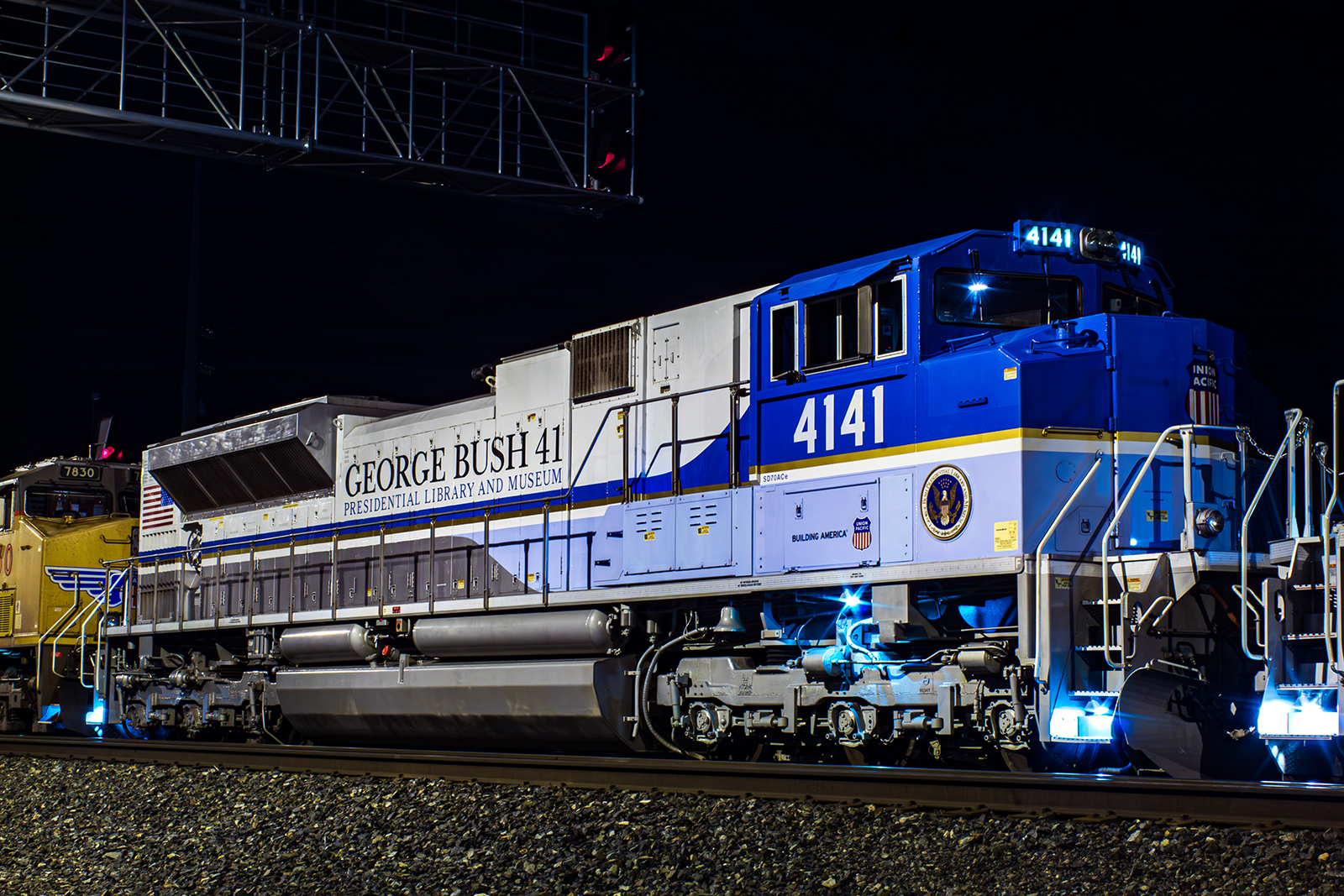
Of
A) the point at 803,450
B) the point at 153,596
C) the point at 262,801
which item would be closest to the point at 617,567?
the point at 803,450

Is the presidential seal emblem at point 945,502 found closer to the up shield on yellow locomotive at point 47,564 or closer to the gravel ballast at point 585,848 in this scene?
the gravel ballast at point 585,848

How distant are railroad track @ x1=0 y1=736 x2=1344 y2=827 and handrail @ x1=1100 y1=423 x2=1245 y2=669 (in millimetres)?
1016

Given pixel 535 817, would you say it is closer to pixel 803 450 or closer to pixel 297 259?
pixel 803 450

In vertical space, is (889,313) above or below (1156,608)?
above

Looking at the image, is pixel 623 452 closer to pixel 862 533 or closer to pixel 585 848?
pixel 862 533

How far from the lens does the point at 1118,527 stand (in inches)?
320

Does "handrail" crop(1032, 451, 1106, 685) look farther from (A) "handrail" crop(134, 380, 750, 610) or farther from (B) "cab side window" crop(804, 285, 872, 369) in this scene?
(A) "handrail" crop(134, 380, 750, 610)

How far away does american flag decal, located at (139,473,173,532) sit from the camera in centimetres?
1598

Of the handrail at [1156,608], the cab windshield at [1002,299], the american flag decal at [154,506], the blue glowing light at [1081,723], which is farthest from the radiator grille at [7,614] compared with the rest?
the handrail at [1156,608]

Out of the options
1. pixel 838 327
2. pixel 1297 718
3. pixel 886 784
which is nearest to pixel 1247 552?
pixel 1297 718

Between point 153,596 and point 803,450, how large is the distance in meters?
9.02

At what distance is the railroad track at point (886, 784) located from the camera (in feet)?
17.5

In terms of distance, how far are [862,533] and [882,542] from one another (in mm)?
162

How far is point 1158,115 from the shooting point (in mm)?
24359
